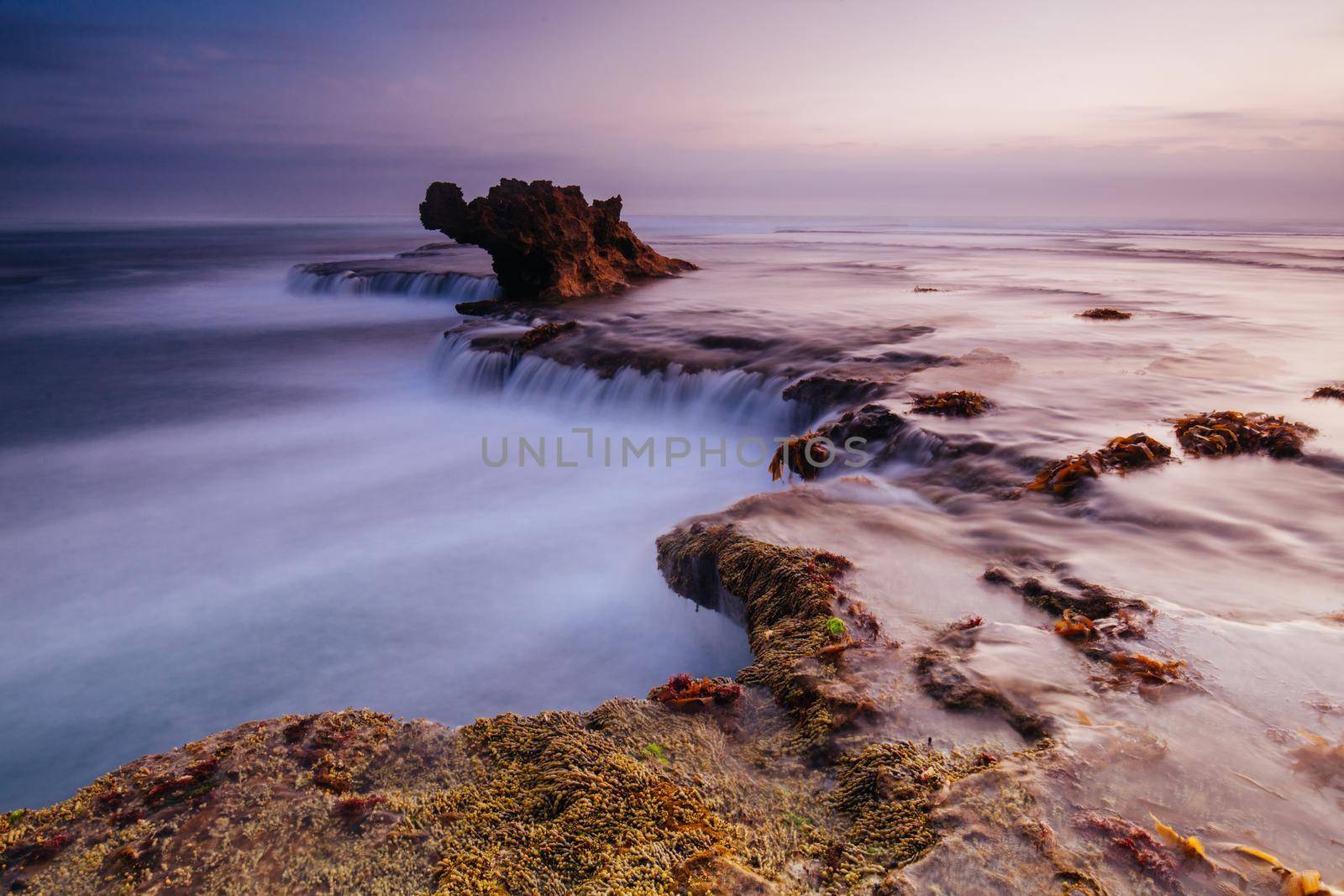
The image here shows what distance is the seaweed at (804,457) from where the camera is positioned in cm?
725

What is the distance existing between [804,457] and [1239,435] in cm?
395

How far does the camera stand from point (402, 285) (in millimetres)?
28078

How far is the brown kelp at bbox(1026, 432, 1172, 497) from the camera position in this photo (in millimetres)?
5496

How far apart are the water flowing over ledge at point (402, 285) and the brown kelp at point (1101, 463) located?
2087 cm

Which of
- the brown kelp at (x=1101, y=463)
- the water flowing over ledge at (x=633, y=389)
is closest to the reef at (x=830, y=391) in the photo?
the water flowing over ledge at (x=633, y=389)

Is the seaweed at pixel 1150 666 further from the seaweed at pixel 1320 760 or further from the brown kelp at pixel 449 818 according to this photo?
the brown kelp at pixel 449 818

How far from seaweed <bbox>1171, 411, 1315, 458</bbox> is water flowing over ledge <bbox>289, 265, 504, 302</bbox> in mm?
20974

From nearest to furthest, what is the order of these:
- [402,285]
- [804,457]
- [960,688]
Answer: [960,688] < [804,457] < [402,285]

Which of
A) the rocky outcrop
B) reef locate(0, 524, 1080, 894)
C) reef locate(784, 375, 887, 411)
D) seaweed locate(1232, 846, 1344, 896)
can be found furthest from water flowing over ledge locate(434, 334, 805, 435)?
seaweed locate(1232, 846, 1344, 896)

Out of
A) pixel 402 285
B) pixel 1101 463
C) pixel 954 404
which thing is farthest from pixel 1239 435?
pixel 402 285

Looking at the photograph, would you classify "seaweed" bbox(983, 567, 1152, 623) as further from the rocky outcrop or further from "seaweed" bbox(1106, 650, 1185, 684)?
the rocky outcrop

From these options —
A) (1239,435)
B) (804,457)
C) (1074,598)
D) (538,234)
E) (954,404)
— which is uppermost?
(538,234)

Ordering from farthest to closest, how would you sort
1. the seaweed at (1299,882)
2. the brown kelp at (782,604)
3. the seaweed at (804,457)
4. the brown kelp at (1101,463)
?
the seaweed at (804,457) < the brown kelp at (1101,463) < the brown kelp at (782,604) < the seaweed at (1299,882)

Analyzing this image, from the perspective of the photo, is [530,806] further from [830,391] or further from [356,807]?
[830,391]
